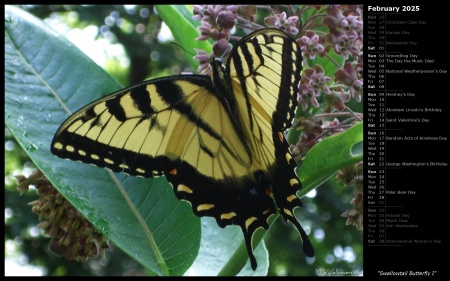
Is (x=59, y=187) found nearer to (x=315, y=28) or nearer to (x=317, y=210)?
(x=315, y=28)

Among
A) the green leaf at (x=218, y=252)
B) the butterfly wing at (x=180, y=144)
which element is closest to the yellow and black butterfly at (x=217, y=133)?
the butterfly wing at (x=180, y=144)

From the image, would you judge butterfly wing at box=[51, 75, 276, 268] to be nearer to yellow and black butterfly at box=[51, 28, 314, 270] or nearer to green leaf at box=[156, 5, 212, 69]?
yellow and black butterfly at box=[51, 28, 314, 270]

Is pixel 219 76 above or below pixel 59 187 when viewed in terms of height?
above

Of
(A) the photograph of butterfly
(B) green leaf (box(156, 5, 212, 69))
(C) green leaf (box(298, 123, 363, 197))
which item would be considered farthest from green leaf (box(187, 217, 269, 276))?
(B) green leaf (box(156, 5, 212, 69))

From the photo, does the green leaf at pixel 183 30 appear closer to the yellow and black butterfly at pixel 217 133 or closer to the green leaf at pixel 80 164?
the yellow and black butterfly at pixel 217 133

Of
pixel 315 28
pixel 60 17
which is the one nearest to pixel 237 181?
pixel 315 28
